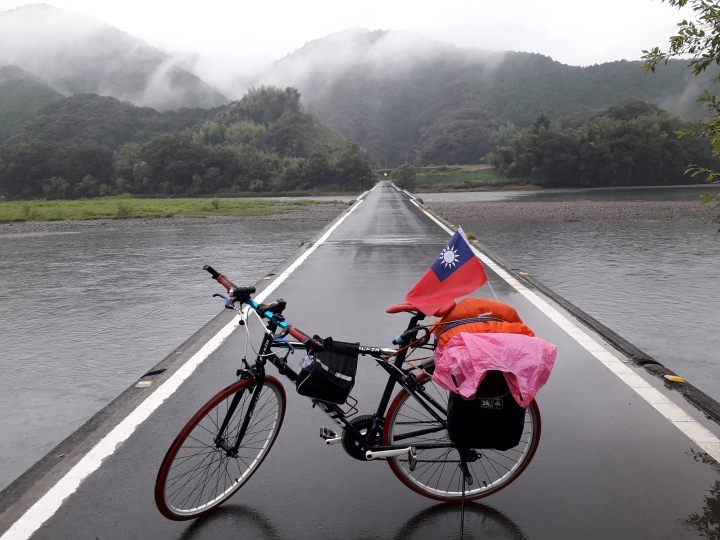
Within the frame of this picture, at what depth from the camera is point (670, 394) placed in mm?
4949

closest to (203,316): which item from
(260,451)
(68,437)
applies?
(68,437)

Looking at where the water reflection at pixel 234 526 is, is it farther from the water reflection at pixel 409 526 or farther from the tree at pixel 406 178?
the tree at pixel 406 178

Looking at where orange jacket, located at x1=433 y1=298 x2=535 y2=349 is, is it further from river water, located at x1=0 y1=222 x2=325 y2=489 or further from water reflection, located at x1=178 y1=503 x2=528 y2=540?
river water, located at x1=0 y1=222 x2=325 y2=489

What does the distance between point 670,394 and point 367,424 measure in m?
2.76

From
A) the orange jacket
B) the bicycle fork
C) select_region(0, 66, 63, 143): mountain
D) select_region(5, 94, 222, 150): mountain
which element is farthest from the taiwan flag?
select_region(0, 66, 63, 143): mountain

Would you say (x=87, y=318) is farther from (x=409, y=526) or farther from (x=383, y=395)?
(x=409, y=526)

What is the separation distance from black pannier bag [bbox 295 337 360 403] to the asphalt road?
650 millimetres

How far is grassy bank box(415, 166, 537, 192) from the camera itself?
90.0 metres

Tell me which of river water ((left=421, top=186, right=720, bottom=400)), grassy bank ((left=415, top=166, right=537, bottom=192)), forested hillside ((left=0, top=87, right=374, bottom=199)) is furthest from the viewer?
forested hillside ((left=0, top=87, right=374, bottom=199))

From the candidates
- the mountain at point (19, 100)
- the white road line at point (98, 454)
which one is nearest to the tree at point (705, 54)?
the white road line at point (98, 454)

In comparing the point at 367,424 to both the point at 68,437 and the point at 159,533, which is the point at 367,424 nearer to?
the point at 159,533

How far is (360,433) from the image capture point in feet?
11.4

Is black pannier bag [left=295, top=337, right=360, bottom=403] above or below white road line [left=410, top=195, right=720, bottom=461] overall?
above

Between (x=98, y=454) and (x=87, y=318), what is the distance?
4565 mm
